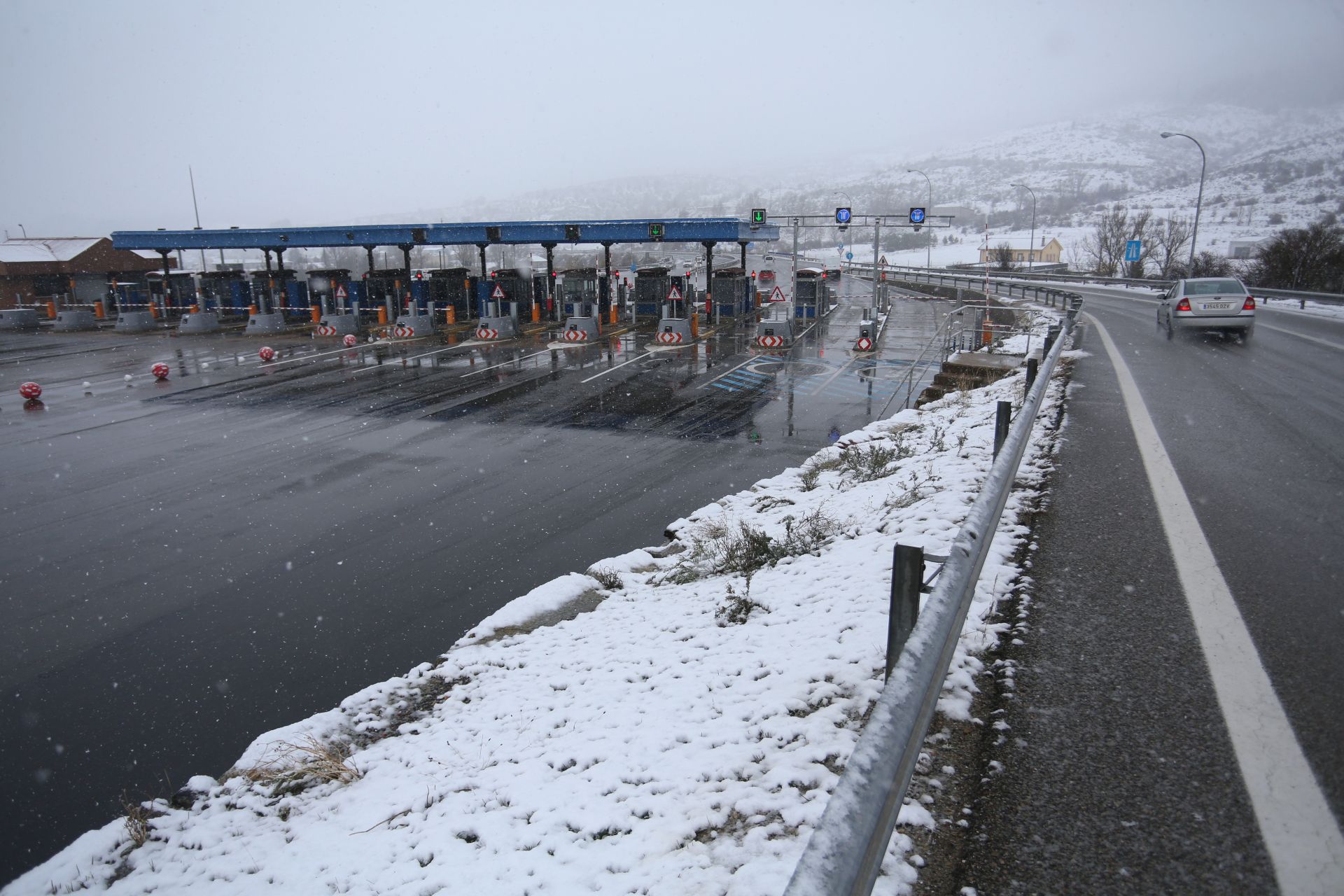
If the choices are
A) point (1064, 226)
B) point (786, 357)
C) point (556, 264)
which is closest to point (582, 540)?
point (786, 357)

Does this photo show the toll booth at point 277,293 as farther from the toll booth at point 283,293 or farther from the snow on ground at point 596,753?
the snow on ground at point 596,753

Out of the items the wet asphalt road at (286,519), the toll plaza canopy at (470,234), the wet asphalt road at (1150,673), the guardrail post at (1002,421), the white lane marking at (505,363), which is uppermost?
the toll plaza canopy at (470,234)

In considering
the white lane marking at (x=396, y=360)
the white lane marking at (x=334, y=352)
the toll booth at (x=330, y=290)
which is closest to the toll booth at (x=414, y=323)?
the white lane marking at (x=334, y=352)

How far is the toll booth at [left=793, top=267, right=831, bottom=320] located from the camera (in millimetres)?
35625

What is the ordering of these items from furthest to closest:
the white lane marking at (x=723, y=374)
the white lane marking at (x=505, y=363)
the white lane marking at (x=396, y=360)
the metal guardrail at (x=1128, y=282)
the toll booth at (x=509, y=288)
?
the toll booth at (x=509, y=288) < the metal guardrail at (x=1128, y=282) < the white lane marking at (x=396, y=360) < the white lane marking at (x=505, y=363) < the white lane marking at (x=723, y=374)

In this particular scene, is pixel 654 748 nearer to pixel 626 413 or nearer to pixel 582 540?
pixel 582 540

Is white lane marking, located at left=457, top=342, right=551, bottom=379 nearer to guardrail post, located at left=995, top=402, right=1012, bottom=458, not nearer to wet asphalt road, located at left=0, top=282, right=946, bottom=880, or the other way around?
wet asphalt road, located at left=0, top=282, right=946, bottom=880

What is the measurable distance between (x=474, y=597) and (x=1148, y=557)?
642 centimetres

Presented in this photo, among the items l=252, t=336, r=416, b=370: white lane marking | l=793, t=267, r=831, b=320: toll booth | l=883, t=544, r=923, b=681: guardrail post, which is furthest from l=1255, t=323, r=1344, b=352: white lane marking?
l=252, t=336, r=416, b=370: white lane marking

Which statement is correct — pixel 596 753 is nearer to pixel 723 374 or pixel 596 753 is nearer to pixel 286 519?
pixel 286 519

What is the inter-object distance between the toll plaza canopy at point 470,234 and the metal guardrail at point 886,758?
29726 millimetres

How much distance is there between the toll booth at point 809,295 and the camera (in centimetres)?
3562

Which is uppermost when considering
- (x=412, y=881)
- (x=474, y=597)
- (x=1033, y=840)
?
(x=1033, y=840)

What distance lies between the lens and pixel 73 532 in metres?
10.7
